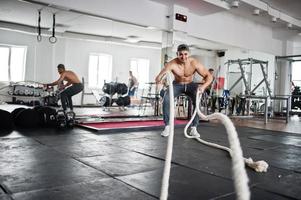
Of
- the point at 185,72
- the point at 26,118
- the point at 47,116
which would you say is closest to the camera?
the point at 185,72

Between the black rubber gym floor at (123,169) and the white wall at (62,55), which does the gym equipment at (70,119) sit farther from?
the black rubber gym floor at (123,169)

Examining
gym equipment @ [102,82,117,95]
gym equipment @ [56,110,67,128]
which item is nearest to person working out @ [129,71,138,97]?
gym equipment @ [102,82,117,95]

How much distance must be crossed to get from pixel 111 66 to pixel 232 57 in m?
4.32

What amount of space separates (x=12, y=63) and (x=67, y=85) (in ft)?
3.10

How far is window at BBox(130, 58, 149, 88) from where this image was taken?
5.88 m

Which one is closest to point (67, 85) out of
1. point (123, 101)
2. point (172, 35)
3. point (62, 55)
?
point (62, 55)

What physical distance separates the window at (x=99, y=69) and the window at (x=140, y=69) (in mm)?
553

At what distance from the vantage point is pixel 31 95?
4734mm

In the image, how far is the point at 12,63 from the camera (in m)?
4.50

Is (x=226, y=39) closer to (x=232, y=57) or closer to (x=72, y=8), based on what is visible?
(x=232, y=57)

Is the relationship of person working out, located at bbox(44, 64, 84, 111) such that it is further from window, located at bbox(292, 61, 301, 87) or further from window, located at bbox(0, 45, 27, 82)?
window, located at bbox(292, 61, 301, 87)

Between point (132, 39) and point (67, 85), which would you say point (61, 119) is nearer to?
point (67, 85)

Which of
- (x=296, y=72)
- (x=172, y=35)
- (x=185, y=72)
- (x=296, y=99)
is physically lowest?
(x=296, y=99)

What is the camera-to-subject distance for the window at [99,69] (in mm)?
5305
